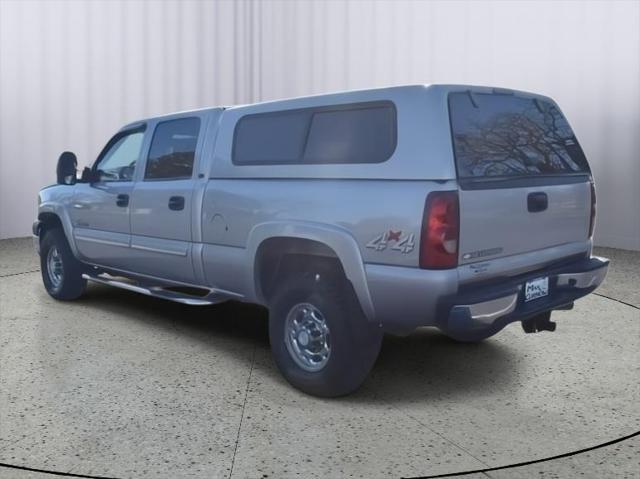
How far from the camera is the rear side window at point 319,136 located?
3678 mm

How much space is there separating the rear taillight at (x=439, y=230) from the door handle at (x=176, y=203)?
7.08 ft

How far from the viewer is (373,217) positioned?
354 centimetres

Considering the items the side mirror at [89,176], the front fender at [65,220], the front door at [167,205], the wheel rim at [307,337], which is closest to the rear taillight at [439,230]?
the wheel rim at [307,337]

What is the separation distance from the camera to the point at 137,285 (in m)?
5.64

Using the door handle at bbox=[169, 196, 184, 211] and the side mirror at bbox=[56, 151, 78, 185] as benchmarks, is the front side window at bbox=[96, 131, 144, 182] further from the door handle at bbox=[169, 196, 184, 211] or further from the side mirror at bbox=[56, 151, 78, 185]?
the door handle at bbox=[169, 196, 184, 211]

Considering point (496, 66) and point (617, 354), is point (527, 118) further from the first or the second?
point (496, 66)

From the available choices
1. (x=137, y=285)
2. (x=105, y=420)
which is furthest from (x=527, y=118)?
(x=137, y=285)

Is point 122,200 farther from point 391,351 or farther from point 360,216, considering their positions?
point 360,216

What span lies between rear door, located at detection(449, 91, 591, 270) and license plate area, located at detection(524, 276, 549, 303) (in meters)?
0.16

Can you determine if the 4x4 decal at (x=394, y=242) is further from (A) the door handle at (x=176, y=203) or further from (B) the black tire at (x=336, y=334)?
(A) the door handle at (x=176, y=203)

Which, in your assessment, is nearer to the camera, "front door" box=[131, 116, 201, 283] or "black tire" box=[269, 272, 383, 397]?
"black tire" box=[269, 272, 383, 397]

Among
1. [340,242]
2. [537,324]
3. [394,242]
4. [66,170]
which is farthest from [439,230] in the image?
[66,170]

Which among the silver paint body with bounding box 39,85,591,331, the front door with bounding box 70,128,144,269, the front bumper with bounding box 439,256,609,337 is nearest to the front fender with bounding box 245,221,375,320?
the silver paint body with bounding box 39,85,591,331

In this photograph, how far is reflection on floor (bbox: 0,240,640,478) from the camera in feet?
10.3
